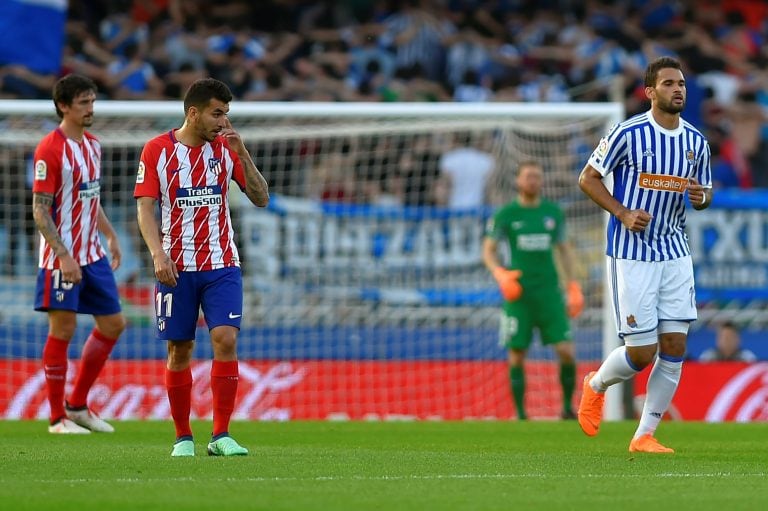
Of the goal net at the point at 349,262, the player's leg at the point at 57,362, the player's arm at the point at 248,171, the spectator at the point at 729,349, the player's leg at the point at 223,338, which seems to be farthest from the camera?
the spectator at the point at 729,349

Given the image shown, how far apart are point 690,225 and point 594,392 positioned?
26.7ft

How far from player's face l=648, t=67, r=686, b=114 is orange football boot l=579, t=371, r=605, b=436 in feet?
5.89

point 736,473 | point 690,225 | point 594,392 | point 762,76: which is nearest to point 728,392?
point 690,225

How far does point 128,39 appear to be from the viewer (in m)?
20.3

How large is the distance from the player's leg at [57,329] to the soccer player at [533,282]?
4709 mm

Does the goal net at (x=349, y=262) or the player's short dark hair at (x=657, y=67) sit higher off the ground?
the player's short dark hair at (x=657, y=67)

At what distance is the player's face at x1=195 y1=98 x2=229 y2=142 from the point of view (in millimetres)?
7711

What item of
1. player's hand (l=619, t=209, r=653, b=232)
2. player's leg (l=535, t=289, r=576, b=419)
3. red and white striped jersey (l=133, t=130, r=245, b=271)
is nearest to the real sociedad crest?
red and white striped jersey (l=133, t=130, r=245, b=271)

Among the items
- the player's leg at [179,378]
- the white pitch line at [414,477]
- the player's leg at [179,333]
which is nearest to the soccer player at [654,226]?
the white pitch line at [414,477]

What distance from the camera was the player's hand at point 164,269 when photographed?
24.7ft

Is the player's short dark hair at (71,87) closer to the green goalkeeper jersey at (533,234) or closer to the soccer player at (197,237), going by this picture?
the soccer player at (197,237)

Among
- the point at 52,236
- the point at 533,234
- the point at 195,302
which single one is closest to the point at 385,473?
the point at 195,302

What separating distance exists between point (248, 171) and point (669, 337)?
8.81 feet

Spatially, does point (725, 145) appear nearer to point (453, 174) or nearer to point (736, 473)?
point (453, 174)
